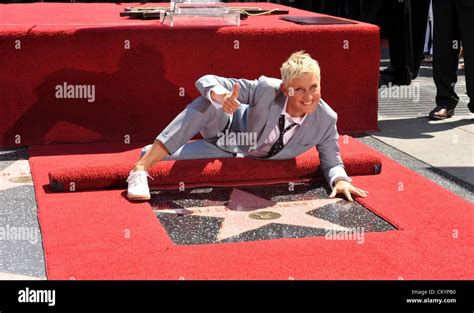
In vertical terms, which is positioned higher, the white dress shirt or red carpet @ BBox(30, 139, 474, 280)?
the white dress shirt

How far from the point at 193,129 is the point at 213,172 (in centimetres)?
25

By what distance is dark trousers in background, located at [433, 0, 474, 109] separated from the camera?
5.87 metres

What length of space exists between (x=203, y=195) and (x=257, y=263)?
1.05 metres

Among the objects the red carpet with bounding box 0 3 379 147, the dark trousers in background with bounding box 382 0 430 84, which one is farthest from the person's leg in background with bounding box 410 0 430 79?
the red carpet with bounding box 0 3 379 147

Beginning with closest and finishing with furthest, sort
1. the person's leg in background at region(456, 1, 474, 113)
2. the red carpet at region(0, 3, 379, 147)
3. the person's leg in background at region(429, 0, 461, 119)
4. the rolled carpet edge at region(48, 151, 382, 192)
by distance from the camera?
the rolled carpet edge at region(48, 151, 382, 192)
the red carpet at region(0, 3, 379, 147)
the person's leg in background at region(456, 1, 474, 113)
the person's leg in background at region(429, 0, 461, 119)

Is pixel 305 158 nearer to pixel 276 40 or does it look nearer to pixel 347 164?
pixel 347 164

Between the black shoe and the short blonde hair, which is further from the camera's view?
the black shoe

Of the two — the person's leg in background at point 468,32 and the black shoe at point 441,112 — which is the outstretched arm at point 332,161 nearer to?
the black shoe at point 441,112

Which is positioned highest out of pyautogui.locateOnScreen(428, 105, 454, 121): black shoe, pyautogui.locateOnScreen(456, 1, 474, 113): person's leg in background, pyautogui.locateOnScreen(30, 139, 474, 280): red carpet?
pyautogui.locateOnScreen(456, 1, 474, 113): person's leg in background

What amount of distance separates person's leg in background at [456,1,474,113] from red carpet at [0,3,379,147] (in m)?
0.84

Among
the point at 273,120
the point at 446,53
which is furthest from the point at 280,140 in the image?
the point at 446,53

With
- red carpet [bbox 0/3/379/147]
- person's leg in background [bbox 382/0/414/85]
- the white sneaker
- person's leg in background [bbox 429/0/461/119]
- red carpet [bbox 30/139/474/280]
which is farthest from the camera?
person's leg in background [bbox 382/0/414/85]

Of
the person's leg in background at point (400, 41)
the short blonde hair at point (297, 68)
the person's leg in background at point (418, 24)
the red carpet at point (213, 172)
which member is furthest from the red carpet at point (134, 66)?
the person's leg in background at point (418, 24)

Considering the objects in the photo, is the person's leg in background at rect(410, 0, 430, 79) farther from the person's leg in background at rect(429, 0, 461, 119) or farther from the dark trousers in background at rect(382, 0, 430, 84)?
the person's leg in background at rect(429, 0, 461, 119)
